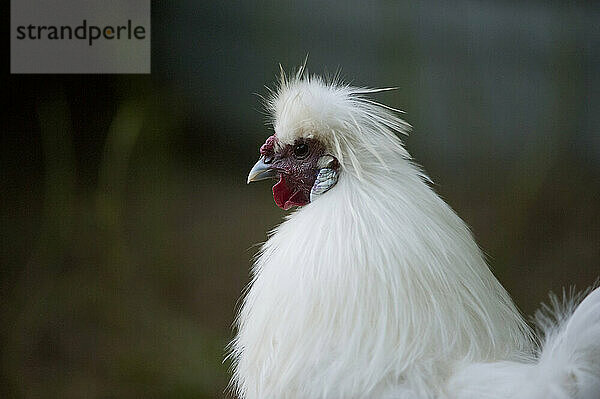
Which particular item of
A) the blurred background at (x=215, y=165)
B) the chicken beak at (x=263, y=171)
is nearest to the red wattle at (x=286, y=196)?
the chicken beak at (x=263, y=171)

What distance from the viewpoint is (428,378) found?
0.79 metres

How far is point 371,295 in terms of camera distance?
0.83m

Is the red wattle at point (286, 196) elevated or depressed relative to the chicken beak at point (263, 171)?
depressed

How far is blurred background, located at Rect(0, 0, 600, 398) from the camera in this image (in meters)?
1.39

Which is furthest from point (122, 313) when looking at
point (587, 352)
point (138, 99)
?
point (587, 352)

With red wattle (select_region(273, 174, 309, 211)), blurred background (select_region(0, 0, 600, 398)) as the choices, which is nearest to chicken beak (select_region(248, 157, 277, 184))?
red wattle (select_region(273, 174, 309, 211))

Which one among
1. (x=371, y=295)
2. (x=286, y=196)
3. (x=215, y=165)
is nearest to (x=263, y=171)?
(x=286, y=196)

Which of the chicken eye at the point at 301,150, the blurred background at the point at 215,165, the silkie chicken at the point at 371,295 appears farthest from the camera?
the blurred background at the point at 215,165

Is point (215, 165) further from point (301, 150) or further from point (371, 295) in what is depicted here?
point (371, 295)

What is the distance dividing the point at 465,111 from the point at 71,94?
→ 2.85 ft

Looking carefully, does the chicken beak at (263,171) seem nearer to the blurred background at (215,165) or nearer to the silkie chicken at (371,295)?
the silkie chicken at (371,295)

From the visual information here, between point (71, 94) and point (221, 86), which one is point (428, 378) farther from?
point (71, 94)

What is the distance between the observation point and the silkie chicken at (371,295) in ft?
2.61

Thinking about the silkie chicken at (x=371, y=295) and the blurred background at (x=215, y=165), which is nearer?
the silkie chicken at (x=371, y=295)
